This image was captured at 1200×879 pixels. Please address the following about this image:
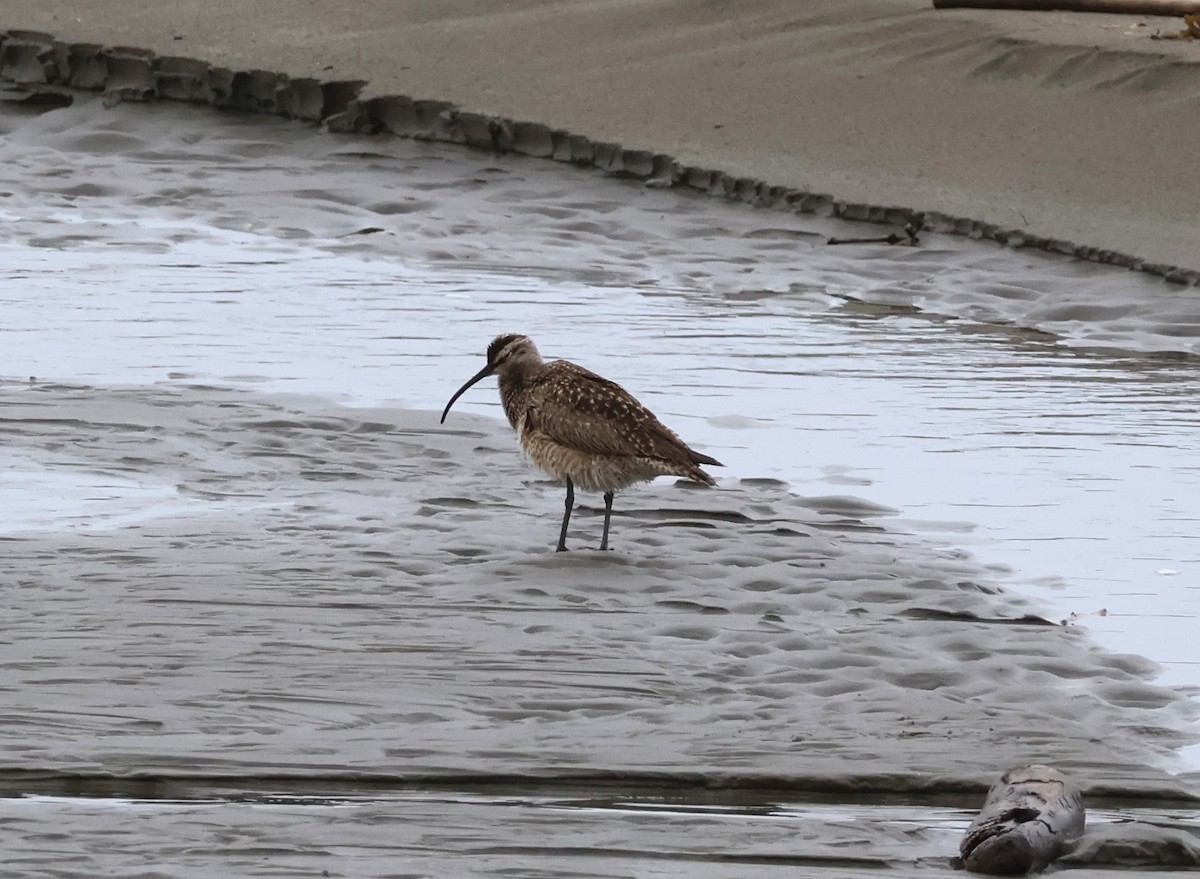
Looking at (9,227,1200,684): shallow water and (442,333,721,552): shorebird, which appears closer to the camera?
(442,333,721,552): shorebird

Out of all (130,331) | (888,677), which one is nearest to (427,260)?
(130,331)

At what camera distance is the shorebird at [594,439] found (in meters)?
7.50

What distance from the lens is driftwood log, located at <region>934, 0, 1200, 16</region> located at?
640 inches

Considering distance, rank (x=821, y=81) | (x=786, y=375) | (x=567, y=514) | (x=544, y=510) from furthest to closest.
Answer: (x=821, y=81) < (x=786, y=375) < (x=544, y=510) < (x=567, y=514)

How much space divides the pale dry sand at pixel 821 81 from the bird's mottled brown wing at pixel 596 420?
5531 millimetres

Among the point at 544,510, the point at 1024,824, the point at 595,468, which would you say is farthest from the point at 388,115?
the point at 1024,824

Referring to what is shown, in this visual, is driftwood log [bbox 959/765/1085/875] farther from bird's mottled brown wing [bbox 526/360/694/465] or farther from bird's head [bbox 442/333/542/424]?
bird's head [bbox 442/333/542/424]

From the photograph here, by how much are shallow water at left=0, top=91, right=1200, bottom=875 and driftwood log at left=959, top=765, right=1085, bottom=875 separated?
13cm

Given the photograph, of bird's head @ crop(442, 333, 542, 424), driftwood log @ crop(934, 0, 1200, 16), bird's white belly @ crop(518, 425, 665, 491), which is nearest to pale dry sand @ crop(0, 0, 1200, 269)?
driftwood log @ crop(934, 0, 1200, 16)

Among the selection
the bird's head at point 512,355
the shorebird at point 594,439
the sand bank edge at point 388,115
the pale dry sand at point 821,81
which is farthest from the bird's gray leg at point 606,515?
the sand bank edge at point 388,115

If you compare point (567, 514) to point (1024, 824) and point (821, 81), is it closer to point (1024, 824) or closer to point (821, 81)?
point (1024, 824)

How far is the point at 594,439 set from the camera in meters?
7.52

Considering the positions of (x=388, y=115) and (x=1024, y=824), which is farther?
(x=388, y=115)

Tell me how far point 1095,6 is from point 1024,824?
505 inches
